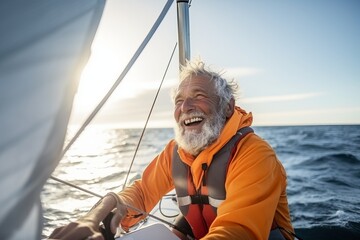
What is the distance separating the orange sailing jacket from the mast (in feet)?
2.80

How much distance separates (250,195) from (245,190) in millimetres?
41

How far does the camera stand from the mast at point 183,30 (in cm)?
254

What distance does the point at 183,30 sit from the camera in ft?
8.50

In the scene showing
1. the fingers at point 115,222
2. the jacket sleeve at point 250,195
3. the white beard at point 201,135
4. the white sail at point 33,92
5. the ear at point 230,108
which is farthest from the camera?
the ear at point 230,108

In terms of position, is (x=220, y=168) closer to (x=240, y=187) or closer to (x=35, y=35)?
(x=240, y=187)

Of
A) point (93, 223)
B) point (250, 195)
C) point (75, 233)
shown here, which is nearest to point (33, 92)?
point (75, 233)

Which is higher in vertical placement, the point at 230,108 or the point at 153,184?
the point at 230,108

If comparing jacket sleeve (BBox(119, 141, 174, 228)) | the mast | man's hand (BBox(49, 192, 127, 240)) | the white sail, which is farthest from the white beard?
the white sail

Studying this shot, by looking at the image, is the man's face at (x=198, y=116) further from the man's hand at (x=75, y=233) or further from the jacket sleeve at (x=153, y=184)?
the man's hand at (x=75, y=233)

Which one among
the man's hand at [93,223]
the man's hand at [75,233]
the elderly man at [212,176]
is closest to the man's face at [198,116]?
the elderly man at [212,176]

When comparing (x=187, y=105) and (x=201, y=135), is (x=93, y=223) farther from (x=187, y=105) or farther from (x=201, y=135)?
(x=187, y=105)

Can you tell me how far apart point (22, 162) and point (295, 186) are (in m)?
8.54

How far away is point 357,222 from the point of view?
451cm

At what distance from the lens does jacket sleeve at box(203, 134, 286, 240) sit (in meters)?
1.30
